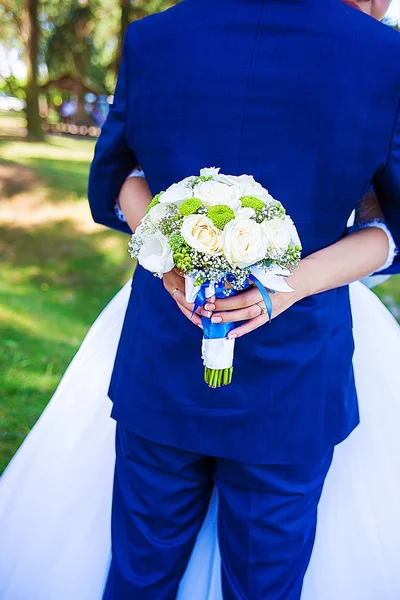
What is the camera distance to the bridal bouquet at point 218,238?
3.39 ft

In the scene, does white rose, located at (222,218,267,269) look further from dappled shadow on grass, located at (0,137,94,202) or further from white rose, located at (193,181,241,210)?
dappled shadow on grass, located at (0,137,94,202)

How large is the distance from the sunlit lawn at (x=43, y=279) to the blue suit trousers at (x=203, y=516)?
1.52 metres

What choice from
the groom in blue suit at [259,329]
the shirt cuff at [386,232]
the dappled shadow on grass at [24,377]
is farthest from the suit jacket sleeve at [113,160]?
the dappled shadow on grass at [24,377]

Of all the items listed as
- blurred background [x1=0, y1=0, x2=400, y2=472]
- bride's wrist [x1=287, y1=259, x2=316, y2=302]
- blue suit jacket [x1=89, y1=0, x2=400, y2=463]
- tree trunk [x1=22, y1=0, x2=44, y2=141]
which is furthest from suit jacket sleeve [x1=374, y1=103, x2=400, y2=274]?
tree trunk [x1=22, y1=0, x2=44, y2=141]

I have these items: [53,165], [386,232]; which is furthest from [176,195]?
[53,165]

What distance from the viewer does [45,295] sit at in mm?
5152

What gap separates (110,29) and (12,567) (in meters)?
25.0

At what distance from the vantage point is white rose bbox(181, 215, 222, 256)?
1029mm

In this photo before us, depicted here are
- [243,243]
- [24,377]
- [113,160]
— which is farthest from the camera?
[24,377]

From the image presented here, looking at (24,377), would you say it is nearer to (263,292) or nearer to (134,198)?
(134,198)

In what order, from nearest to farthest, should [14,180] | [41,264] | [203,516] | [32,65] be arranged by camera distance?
1. [203,516]
2. [41,264]
3. [14,180]
4. [32,65]

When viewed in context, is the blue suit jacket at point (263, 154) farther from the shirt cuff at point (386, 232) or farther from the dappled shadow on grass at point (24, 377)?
the dappled shadow on grass at point (24, 377)

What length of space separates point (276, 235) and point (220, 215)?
0.11m

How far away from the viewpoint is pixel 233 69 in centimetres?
120
